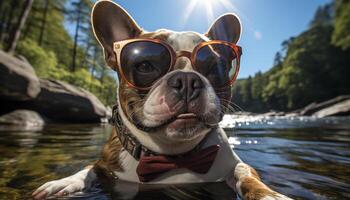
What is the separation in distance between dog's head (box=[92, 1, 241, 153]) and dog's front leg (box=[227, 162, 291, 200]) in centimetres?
41

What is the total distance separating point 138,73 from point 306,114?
2804 cm

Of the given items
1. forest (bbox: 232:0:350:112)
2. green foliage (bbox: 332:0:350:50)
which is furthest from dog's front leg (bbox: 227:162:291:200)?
forest (bbox: 232:0:350:112)

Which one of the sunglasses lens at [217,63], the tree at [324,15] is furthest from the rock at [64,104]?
the tree at [324,15]

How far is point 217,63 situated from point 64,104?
1118 centimetres

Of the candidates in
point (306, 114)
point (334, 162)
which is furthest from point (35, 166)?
point (306, 114)

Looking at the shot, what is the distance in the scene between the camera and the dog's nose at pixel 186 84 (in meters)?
2.37

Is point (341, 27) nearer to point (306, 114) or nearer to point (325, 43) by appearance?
point (306, 114)

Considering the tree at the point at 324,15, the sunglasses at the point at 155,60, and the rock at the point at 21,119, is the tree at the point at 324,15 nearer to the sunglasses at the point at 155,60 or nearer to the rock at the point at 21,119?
the rock at the point at 21,119

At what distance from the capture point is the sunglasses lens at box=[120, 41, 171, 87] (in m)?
2.63

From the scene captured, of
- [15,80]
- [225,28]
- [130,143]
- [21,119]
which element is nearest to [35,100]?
[15,80]

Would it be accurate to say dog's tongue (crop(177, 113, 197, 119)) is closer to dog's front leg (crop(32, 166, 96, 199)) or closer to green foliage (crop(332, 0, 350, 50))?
dog's front leg (crop(32, 166, 96, 199))

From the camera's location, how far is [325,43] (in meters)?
48.2

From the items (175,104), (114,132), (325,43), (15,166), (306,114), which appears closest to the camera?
(175,104)

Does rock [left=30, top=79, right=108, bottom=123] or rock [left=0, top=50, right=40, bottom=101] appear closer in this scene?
rock [left=0, top=50, right=40, bottom=101]
